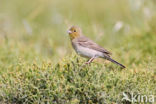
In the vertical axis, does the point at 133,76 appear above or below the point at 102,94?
above

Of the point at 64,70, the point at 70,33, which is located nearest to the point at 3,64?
the point at 70,33

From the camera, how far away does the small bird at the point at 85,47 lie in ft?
19.7

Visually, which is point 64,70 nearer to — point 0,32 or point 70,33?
point 70,33

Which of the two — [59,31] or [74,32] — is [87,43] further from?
[59,31]

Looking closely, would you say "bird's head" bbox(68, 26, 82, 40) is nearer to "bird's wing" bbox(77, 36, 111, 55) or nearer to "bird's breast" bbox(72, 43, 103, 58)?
"bird's wing" bbox(77, 36, 111, 55)

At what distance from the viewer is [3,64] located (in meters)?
6.46

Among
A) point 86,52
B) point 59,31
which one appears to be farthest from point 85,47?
point 59,31

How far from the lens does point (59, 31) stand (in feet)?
32.6

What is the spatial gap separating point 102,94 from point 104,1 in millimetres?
10858

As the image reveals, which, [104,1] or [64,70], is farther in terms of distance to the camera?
[104,1]

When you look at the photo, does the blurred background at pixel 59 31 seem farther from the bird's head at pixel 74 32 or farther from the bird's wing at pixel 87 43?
the bird's wing at pixel 87 43

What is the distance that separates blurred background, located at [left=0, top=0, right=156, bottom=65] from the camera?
7168 mm

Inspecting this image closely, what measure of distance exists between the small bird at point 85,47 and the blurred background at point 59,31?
4.8 inches

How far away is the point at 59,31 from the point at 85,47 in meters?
3.83
